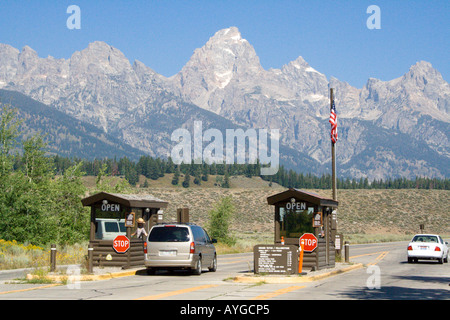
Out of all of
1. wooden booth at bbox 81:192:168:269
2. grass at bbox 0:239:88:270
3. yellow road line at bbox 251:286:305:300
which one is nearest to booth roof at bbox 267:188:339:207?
wooden booth at bbox 81:192:168:269

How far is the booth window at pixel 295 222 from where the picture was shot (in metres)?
23.5

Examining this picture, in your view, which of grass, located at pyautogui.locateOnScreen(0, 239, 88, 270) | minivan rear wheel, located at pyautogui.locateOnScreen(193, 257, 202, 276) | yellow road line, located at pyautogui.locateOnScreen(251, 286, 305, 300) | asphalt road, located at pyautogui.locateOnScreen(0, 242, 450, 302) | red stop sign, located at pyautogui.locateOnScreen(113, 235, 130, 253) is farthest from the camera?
grass, located at pyautogui.locateOnScreen(0, 239, 88, 270)

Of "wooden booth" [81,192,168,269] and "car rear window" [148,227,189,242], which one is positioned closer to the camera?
"car rear window" [148,227,189,242]

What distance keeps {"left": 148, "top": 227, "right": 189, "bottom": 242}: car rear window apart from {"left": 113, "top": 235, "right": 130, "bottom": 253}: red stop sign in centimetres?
157

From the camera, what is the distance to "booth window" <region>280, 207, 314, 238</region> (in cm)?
2353

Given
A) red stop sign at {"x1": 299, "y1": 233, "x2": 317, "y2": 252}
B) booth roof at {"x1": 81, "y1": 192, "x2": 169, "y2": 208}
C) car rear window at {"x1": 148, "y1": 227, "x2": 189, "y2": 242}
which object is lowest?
red stop sign at {"x1": 299, "y1": 233, "x2": 317, "y2": 252}

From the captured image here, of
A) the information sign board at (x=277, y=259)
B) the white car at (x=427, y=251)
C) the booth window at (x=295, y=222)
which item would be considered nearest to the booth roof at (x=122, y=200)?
the booth window at (x=295, y=222)

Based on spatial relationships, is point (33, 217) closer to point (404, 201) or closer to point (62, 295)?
point (62, 295)

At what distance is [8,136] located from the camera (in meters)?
34.3

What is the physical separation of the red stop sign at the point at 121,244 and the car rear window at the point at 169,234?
157 cm

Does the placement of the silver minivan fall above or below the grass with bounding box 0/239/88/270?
above

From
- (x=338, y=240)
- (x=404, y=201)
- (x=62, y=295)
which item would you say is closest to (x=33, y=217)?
(x=338, y=240)

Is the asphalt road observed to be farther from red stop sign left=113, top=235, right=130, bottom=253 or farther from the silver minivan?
red stop sign left=113, top=235, right=130, bottom=253
